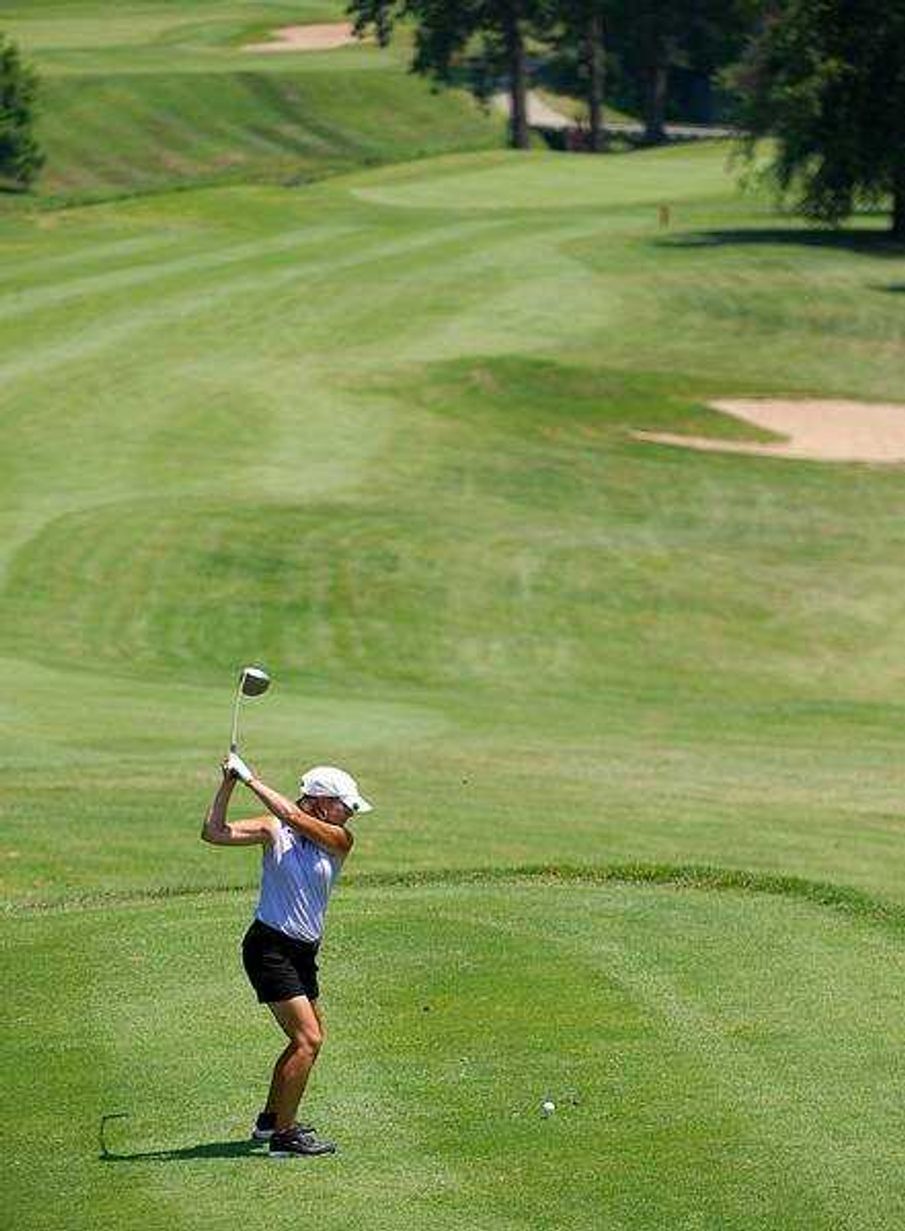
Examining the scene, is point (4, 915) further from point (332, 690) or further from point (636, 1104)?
point (332, 690)

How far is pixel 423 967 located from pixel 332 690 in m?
17.9

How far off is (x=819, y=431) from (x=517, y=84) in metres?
64.8

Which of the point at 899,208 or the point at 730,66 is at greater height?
the point at 730,66

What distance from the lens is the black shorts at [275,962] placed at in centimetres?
1482

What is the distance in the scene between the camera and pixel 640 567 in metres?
44.6

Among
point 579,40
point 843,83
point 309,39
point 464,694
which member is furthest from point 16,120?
point 464,694

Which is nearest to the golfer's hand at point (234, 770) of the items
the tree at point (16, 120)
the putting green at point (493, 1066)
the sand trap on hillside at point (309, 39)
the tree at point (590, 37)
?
the putting green at point (493, 1066)

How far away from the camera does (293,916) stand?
1486 cm

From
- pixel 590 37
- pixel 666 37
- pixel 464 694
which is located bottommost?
pixel 464 694

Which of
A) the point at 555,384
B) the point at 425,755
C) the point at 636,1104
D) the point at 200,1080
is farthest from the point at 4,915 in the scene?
the point at 555,384

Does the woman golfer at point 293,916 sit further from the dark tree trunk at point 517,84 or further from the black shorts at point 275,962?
the dark tree trunk at point 517,84

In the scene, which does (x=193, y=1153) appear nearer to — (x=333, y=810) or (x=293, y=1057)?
(x=293, y=1057)

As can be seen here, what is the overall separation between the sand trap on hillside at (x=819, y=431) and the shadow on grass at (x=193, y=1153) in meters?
40.7

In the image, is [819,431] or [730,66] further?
[730,66]
